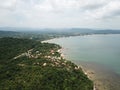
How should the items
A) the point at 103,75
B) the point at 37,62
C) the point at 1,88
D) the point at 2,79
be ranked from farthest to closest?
the point at 37,62 → the point at 103,75 → the point at 2,79 → the point at 1,88

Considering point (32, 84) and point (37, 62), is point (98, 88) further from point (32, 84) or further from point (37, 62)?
point (37, 62)

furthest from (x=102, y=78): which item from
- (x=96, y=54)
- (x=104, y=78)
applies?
(x=96, y=54)

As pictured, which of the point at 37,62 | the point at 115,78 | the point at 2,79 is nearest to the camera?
the point at 2,79

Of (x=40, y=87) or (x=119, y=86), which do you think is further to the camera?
(x=119, y=86)

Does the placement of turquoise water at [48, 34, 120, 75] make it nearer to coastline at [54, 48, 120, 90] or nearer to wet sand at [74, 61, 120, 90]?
wet sand at [74, 61, 120, 90]

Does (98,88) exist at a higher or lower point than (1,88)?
lower

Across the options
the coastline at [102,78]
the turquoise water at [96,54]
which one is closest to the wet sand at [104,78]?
the coastline at [102,78]

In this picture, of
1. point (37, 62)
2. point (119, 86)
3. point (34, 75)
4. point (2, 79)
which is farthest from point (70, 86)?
point (37, 62)

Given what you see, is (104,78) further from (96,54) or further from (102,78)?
(96,54)

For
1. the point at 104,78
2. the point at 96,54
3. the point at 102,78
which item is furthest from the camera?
the point at 96,54

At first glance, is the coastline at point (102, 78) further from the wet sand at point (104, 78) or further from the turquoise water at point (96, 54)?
the turquoise water at point (96, 54)

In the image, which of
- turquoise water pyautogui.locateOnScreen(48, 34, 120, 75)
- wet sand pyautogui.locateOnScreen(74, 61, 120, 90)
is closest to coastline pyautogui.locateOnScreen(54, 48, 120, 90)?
wet sand pyautogui.locateOnScreen(74, 61, 120, 90)
